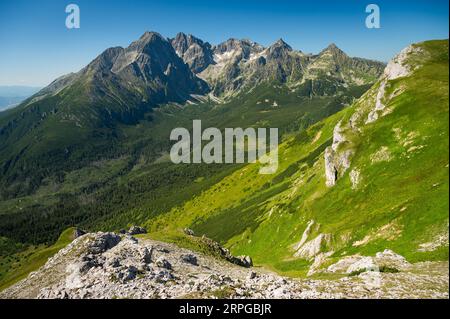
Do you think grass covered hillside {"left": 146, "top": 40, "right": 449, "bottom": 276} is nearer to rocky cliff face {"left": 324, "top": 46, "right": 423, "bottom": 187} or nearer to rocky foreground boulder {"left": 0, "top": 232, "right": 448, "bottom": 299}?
rocky cliff face {"left": 324, "top": 46, "right": 423, "bottom": 187}

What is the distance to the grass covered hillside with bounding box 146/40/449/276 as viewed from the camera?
59000 mm

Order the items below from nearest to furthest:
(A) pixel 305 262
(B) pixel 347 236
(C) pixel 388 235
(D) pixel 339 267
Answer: (D) pixel 339 267 < (C) pixel 388 235 < (B) pixel 347 236 < (A) pixel 305 262

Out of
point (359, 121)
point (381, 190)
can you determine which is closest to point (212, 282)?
point (381, 190)

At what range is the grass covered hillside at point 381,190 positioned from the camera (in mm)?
59000

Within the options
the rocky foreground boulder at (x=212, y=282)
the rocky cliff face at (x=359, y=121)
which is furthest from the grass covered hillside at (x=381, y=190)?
the rocky foreground boulder at (x=212, y=282)

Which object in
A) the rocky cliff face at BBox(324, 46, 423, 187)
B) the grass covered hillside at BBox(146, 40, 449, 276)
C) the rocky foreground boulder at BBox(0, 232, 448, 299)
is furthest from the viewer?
the rocky cliff face at BBox(324, 46, 423, 187)

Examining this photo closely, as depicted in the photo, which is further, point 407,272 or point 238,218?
point 238,218

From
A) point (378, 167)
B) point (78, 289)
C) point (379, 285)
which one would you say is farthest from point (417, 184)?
point (78, 289)

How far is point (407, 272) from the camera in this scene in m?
38.9

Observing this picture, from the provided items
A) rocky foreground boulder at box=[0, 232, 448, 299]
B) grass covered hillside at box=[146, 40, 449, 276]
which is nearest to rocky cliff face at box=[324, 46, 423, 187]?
grass covered hillside at box=[146, 40, 449, 276]

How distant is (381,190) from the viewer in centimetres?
7969
